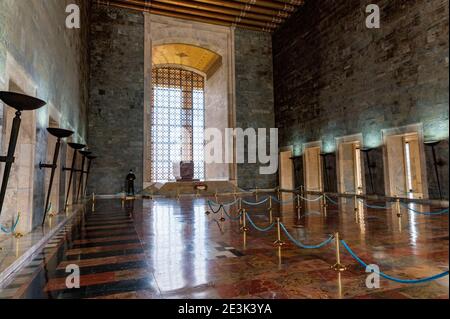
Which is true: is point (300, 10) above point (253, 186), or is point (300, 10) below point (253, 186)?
above

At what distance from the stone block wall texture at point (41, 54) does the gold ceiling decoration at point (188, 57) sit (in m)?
9.18

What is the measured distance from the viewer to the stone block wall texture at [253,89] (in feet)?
58.1

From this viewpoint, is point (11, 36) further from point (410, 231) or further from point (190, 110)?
point (190, 110)

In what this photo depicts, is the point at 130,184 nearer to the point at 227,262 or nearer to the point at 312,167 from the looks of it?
the point at 312,167

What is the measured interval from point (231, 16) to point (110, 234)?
1582 centimetres

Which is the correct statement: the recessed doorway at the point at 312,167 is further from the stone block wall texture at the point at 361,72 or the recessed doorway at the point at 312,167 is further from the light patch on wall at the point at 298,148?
the stone block wall texture at the point at 361,72

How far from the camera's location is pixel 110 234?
5.21m

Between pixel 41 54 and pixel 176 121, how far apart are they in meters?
14.9

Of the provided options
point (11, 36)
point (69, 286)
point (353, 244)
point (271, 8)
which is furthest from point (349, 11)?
point (69, 286)

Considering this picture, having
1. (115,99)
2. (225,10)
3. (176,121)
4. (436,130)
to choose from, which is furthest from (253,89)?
(436,130)

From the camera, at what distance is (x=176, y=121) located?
67.3 feet

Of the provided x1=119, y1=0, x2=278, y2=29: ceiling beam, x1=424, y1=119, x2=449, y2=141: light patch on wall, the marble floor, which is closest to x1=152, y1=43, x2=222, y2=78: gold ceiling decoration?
x1=119, y1=0, x2=278, y2=29: ceiling beam

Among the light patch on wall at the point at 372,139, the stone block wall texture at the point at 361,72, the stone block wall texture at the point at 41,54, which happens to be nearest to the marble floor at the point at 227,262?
the stone block wall texture at the point at 41,54

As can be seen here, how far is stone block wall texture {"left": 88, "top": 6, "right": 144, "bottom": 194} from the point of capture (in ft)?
48.6
